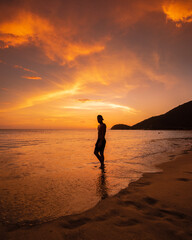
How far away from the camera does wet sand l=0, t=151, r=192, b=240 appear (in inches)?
102

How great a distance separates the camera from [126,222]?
2951 mm

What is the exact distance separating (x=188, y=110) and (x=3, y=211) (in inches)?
8504

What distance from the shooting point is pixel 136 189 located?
4.79 m

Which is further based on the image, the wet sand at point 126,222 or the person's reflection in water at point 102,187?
the person's reflection in water at point 102,187

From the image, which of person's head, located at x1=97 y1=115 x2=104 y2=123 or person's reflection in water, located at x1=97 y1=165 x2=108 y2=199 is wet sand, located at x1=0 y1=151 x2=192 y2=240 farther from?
person's head, located at x1=97 y1=115 x2=104 y2=123

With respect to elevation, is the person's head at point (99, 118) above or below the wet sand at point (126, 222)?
above

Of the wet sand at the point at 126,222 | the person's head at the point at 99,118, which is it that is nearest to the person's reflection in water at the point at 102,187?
the wet sand at the point at 126,222

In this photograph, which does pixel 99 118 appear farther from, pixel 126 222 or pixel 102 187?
pixel 126 222

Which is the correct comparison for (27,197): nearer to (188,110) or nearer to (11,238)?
(11,238)

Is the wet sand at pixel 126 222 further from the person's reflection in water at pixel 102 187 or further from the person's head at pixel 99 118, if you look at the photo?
the person's head at pixel 99 118

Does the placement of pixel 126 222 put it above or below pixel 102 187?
above

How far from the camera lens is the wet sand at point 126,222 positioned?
8.46 feet

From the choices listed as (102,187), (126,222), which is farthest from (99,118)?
(126,222)

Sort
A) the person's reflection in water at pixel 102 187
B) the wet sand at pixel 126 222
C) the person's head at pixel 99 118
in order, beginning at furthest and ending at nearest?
1. the person's head at pixel 99 118
2. the person's reflection in water at pixel 102 187
3. the wet sand at pixel 126 222
